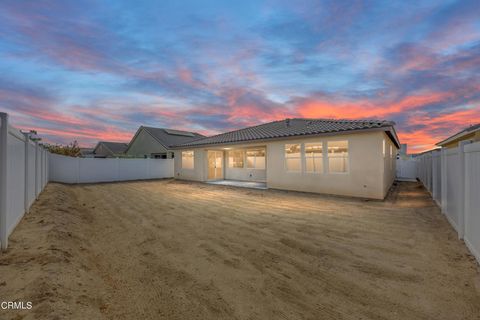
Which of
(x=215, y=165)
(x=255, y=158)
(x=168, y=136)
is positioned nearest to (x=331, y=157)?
(x=255, y=158)

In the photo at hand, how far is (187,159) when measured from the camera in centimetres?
1939

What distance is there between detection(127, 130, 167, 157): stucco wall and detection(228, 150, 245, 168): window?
9414 mm

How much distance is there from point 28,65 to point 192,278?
11.9 meters

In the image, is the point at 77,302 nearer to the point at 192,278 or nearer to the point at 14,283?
the point at 14,283

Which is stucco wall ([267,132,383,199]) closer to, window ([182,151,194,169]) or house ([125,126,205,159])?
window ([182,151,194,169])

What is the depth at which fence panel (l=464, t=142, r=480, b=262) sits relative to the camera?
3546mm

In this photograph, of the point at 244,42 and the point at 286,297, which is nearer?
the point at 286,297

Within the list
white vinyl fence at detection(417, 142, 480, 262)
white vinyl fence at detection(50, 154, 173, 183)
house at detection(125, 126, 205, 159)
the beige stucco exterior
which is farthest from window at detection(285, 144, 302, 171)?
house at detection(125, 126, 205, 159)

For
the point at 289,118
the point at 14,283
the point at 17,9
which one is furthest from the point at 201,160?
the point at 14,283

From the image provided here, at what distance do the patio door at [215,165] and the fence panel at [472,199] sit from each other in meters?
15.4

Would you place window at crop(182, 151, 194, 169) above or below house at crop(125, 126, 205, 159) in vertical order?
below

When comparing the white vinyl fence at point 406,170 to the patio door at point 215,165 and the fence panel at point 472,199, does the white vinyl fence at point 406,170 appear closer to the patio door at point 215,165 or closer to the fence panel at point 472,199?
the patio door at point 215,165

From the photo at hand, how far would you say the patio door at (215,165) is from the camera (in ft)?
59.5

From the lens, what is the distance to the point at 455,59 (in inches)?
362
